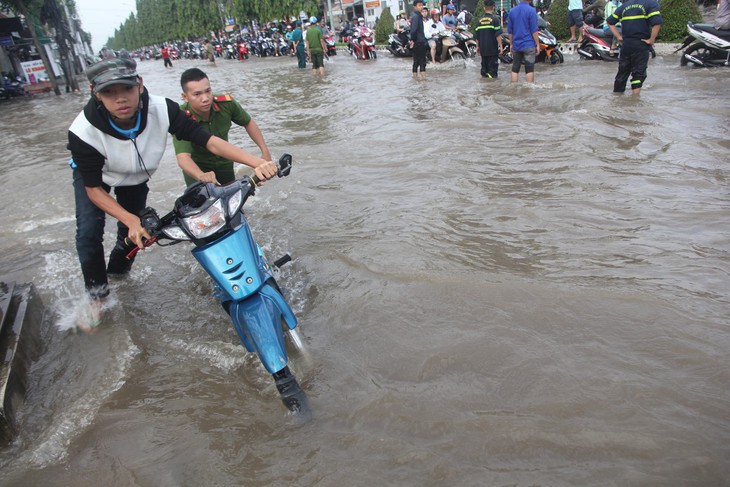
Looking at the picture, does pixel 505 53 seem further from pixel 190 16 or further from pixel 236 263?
pixel 190 16

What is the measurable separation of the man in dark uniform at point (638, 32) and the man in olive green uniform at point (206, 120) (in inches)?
271

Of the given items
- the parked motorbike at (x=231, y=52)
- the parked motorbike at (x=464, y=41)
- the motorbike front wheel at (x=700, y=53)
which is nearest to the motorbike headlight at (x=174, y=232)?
the motorbike front wheel at (x=700, y=53)

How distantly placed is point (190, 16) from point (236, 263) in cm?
9143

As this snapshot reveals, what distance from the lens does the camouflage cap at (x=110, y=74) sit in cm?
261

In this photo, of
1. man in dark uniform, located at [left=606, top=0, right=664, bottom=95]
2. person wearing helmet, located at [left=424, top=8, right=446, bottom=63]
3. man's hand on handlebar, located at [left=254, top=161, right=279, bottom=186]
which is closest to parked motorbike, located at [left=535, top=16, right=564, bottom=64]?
person wearing helmet, located at [left=424, top=8, right=446, bottom=63]

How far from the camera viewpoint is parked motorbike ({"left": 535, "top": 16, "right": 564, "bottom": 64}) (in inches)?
521

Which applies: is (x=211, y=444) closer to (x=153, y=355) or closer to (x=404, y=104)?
(x=153, y=355)

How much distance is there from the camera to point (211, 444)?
2.34 m

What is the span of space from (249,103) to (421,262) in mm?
10845

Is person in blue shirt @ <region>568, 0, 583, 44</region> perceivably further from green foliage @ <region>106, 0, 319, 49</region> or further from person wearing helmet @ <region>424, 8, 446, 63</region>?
green foliage @ <region>106, 0, 319, 49</region>

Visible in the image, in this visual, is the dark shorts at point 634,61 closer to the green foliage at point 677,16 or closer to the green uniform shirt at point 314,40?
the green foliage at point 677,16

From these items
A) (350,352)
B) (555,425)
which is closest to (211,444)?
(350,352)

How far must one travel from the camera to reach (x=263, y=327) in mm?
2385

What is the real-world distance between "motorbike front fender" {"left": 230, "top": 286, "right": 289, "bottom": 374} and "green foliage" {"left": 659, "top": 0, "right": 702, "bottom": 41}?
1587 cm
